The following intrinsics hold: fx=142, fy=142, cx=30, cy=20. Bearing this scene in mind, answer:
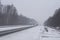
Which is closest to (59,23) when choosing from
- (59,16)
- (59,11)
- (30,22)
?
(59,16)

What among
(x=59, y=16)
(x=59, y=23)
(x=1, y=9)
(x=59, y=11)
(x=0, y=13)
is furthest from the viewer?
(x=1, y=9)

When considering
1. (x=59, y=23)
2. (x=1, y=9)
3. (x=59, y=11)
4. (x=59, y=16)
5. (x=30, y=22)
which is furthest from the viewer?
(x=30, y=22)

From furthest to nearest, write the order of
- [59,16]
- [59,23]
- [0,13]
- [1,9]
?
1. [1,9]
2. [0,13]
3. [59,16]
4. [59,23]

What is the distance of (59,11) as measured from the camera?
40.7 m

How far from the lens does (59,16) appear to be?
125 ft

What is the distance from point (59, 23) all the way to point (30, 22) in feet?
331

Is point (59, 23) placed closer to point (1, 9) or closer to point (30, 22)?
point (1, 9)

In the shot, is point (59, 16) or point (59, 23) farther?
point (59, 16)

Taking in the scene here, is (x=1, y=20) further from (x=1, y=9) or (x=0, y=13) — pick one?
(x=1, y=9)

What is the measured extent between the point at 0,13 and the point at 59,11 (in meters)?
18.3

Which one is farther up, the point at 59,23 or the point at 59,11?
the point at 59,11

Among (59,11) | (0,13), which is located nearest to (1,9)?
(0,13)

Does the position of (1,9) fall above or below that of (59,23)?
above

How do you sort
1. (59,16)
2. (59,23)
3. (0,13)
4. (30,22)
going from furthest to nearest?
(30,22) → (0,13) → (59,16) → (59,23)
